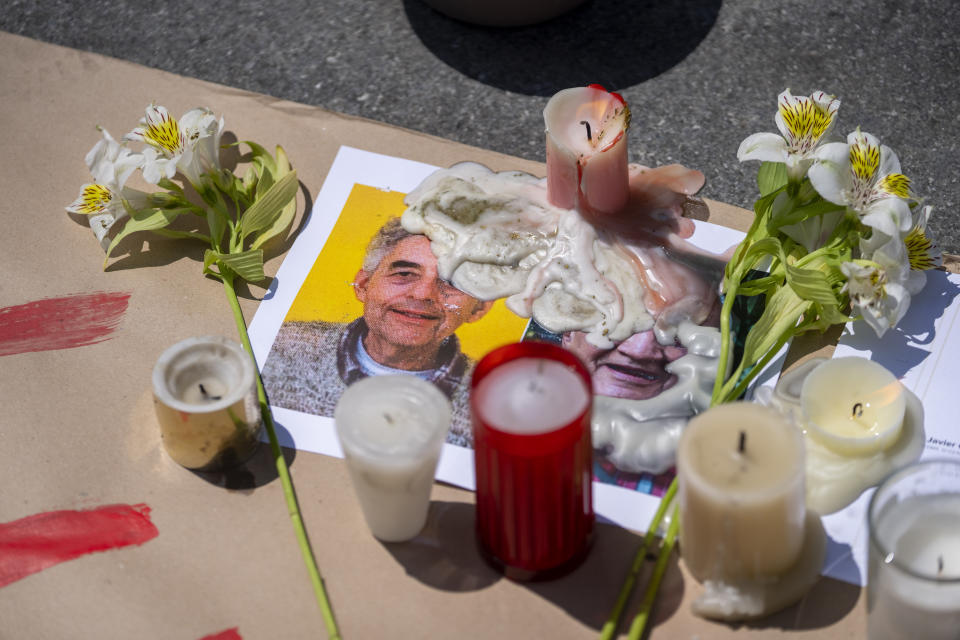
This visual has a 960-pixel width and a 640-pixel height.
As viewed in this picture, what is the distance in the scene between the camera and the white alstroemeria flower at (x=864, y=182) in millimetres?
648

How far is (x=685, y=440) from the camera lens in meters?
0.56

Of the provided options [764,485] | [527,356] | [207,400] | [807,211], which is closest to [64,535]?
[207,400]

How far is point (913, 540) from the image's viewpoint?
0.57 meters

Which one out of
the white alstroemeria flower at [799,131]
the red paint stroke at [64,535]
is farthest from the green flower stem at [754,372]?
the red paint stroke at [64,535]

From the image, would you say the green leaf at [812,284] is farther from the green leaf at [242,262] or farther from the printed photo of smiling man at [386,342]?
the green leaf at [242,262]

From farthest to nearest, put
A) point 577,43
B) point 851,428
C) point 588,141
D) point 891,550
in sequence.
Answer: point 577,43 → point 588,141 → point 851,428 → point 891,550

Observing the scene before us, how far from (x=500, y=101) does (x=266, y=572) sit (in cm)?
50

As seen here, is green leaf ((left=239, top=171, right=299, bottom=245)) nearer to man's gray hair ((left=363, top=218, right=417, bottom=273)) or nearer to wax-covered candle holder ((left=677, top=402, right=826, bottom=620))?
man's gray hair ((left=363, top=218, right=417, bottom=273))

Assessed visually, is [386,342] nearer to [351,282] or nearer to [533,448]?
[351,282]

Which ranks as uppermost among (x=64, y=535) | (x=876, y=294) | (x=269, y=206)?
(x=876, y=294)

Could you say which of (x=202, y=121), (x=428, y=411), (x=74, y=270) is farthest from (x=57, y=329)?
(x=428, y=411)

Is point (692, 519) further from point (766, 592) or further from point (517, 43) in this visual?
point (517, 43)

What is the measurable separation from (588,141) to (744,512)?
32cm

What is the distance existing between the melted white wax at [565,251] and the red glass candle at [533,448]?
0.53 ft
